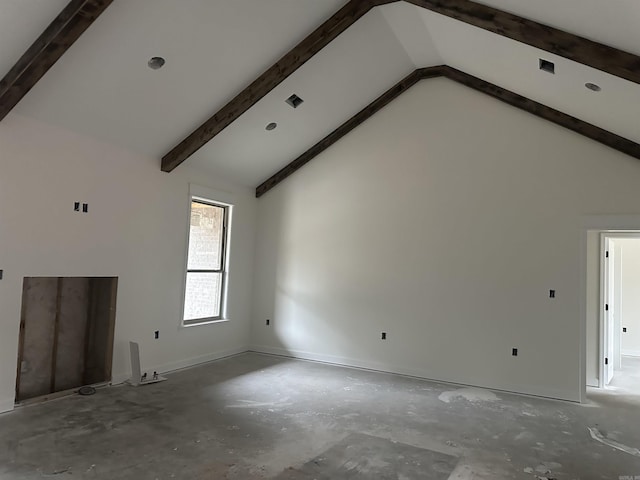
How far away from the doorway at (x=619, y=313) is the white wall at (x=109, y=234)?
17.0 ft

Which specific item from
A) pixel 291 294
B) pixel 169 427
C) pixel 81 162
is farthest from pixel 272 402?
pixel 81 162

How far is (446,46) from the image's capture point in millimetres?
5059

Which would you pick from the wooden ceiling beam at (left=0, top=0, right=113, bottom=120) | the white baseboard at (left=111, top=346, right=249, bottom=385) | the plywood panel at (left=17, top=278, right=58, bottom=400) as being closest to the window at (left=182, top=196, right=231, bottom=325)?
the white baseboard at (left=111, top=346, right=249, bottom=385)

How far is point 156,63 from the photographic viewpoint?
13.8 ft

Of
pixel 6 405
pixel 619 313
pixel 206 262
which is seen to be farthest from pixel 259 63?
pixel 619 313

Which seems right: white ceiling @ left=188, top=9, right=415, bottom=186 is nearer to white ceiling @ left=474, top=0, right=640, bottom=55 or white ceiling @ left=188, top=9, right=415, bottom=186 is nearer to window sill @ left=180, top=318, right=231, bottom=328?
white ceiling @ left=474, top=0, right=640, bottom=55

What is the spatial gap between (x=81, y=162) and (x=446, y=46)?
4251mm

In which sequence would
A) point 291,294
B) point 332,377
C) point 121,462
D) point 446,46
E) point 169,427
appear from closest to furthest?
point 121,462 → point 169,427 → point 446,46 → point 332,377 → point 291,294

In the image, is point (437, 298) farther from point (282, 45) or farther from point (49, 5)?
point (49, 5)

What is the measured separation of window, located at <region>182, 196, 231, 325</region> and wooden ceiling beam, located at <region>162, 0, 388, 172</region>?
867 mm

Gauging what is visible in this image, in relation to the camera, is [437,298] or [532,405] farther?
[437,298]

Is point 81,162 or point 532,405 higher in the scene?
point 81,162

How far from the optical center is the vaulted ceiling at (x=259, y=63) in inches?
137

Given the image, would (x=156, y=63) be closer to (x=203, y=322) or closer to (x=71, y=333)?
(x=71, y=333)
